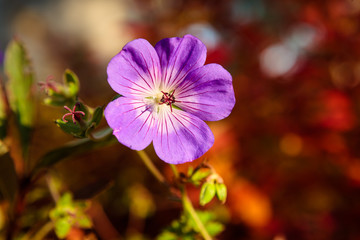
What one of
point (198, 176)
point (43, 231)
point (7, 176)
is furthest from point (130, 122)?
point (43, 231)

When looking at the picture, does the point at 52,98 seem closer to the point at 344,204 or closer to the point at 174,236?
the point at 174,236

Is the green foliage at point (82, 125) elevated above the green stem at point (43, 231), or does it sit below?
above

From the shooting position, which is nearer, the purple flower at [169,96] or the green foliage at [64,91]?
the purple flower at [169,96]

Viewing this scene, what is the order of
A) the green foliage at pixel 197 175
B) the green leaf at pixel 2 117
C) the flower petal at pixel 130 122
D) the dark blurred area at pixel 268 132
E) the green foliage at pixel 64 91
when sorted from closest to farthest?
the flower petal at pixel 130 122 → the green foliage at pixel 197 175 → the green foliage at pixel 64 91 → the green leaf at pixel 2 117 → the dark blurred area at pixel 268 132

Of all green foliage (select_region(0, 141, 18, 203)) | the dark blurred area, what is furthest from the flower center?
green foliage (select_region(0, 141, 18, 203))

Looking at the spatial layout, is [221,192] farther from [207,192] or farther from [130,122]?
[130,122]

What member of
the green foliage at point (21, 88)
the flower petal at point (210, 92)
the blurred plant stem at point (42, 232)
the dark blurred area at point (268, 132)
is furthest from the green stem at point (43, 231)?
the flower petal at point (210, 92)

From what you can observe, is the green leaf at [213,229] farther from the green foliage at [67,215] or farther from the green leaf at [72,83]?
the green leaf at [72,83]

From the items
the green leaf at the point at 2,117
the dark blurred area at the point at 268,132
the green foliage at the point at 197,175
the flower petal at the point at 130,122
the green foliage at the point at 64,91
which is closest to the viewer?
the flower petal at the point at 130,122
